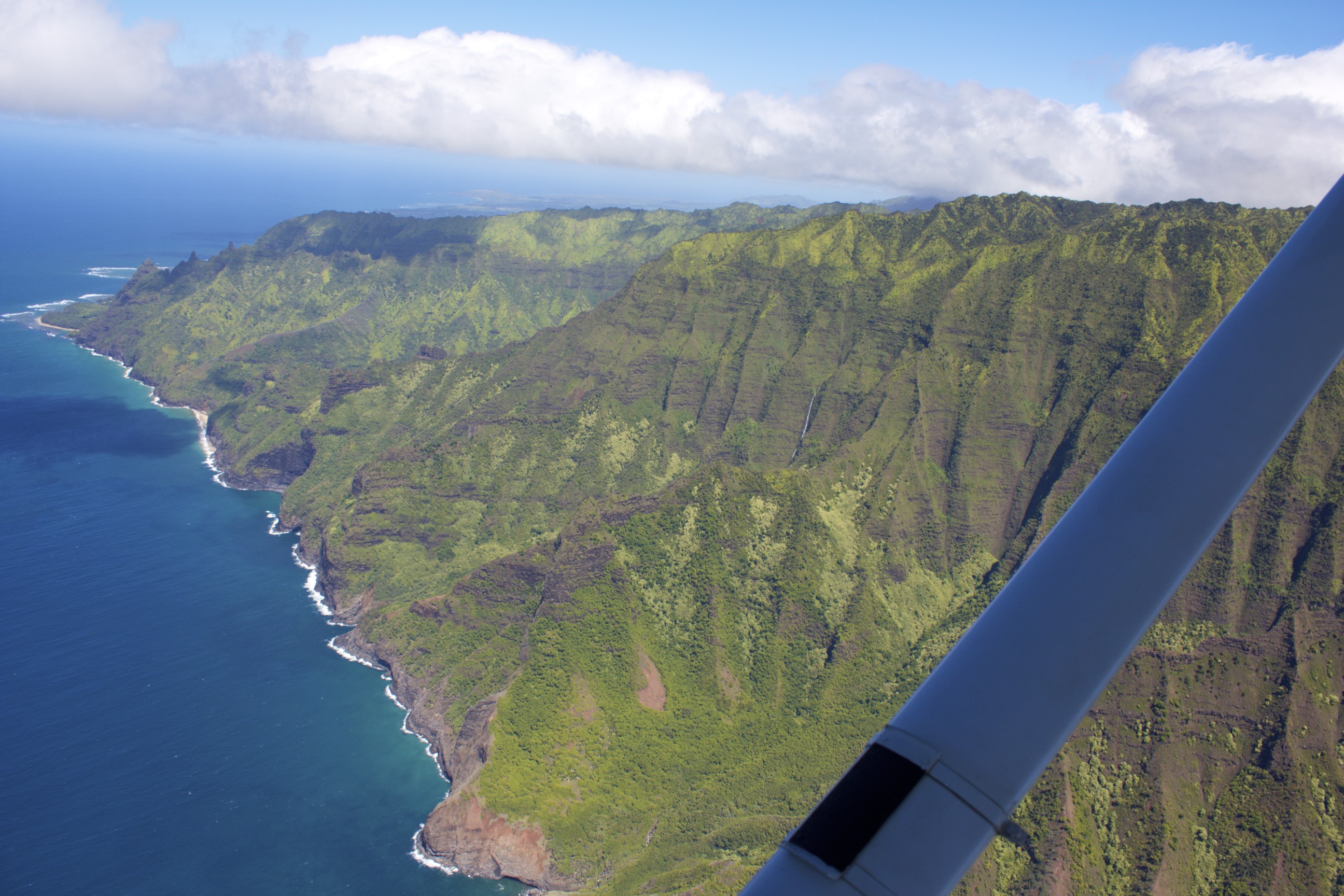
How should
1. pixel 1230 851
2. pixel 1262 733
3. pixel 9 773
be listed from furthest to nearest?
1. pixel 9 773
2. pixel 1262 733
3. pixel 1230 851

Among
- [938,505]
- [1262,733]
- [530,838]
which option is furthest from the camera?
[938,505]

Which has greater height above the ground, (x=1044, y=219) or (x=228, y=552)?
(x=1044, y=219)

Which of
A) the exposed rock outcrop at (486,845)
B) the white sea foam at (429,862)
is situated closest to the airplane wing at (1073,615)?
the exposed rock outcrop at (486,845)

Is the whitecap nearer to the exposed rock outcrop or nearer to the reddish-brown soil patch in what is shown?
the exposed rock outcrop

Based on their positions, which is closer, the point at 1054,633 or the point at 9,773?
the point at 1054,633

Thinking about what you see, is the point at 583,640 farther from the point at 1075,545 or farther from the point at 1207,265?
the point at 1207,265

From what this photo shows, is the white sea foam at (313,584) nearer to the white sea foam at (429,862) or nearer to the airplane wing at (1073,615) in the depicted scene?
the white sea foam at (429,862)

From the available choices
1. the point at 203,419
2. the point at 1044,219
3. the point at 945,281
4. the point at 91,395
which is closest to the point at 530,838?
the point at 945,281
